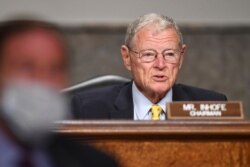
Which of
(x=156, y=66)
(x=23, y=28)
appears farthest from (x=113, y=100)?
(x=23, y=28)

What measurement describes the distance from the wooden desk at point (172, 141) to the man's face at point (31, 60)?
105cm

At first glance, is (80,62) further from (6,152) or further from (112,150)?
(6,152)

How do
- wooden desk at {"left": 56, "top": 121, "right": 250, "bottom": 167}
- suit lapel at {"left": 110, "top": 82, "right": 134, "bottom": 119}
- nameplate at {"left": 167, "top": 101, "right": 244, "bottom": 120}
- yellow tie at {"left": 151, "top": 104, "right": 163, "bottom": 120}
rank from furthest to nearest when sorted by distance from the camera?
suit lapel at {"left": 110, "top": 82, "right": 134, "bottom": 119}, yellow tie at {"left": 151, "top": 104, "right": 163, "bottom": 120}, nameplate at {"left": 167, "top": 101, "right": 244, "bottom": 120}, wooden desk at {"left": 56, "top": 121, "right": 250, "bottom": 167}

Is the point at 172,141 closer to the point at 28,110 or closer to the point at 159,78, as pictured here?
the point at 159,78

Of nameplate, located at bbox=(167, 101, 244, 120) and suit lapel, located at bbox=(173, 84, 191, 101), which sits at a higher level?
suit lapel, located at bbox=(173, 84, 191, 101)

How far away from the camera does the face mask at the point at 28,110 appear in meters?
1.43

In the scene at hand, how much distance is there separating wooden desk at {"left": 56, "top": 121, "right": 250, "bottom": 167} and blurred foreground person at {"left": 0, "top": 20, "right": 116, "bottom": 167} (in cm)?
104

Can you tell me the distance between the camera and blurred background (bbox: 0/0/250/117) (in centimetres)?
523

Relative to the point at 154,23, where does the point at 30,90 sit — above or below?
below

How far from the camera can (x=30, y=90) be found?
1436 millimetres

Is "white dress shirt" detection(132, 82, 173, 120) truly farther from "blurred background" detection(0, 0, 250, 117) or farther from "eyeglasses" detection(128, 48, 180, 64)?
"blurred background" detection(0, 0, 250, 117)

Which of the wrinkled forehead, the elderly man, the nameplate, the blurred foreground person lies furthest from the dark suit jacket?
the blurred foreground person

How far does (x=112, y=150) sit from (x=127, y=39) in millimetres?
862

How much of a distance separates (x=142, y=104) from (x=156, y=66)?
0.54ft
